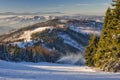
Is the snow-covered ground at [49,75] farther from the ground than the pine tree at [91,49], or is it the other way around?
the snow-covered ground at [49,75]

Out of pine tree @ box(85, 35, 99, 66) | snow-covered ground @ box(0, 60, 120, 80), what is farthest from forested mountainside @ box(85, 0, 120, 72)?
pine tree @ box(85, 35, 99, 66)

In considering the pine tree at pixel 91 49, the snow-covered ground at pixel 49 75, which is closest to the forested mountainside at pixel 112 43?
the snow-covered ground at pixel 49 75

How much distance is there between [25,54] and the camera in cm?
15425

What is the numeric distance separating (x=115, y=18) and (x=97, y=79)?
2069 cm

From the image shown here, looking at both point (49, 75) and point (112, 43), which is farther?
point (112, 43)

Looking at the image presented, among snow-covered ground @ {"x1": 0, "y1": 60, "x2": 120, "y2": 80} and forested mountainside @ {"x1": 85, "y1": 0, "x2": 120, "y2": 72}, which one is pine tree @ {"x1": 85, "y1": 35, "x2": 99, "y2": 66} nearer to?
forested mountainside @ {"x1": 85, "y1": 0, "x2": 120, "y2": 72}

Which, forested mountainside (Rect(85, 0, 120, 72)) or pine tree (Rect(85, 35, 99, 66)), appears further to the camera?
pine tree (Rect(85, 35, 99, 66))

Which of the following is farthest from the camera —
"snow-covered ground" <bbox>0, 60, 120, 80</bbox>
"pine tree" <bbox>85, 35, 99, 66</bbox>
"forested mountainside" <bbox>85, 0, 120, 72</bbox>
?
"pine tree" <bbox>85, 35, 99, 66</bbox>

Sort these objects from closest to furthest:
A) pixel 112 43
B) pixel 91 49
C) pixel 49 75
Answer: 1. pixel 49 75
2. pixel 112 43
3. pixel 91 49

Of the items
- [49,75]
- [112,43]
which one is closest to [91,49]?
[112,43]

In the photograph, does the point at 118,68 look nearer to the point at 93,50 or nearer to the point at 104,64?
the point at 104,64

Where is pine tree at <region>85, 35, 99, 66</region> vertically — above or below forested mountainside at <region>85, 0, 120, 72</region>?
below

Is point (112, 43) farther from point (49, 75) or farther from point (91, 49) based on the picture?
point (91, 49)

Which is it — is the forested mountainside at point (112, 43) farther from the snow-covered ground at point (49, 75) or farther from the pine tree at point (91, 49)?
the pine tree at point (91, 49)
